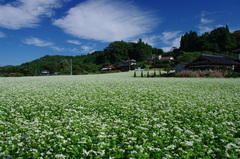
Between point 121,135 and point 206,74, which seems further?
point 206,74

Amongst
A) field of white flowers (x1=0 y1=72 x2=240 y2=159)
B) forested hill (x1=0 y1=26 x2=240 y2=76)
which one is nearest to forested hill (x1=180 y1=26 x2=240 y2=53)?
forested hill (x1=0 y1=26 x2=240 y2=76)

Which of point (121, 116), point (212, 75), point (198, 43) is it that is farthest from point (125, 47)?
point (121, 116)

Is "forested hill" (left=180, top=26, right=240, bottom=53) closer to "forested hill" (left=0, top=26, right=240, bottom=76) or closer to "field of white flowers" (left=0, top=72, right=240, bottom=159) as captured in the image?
"forested hill" (left=0, top=26, right=240, bottom=76)

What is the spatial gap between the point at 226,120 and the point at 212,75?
29089mm

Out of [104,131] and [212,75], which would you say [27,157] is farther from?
[212,75]

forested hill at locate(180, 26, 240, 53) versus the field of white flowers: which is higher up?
forested hill at locate(180, 26, 240, 53)

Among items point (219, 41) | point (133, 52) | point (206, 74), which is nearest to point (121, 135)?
point (206, 74)

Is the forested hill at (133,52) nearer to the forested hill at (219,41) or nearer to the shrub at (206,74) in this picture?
the forested hill at (219,41)

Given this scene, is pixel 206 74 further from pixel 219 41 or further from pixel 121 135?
pixel 219 41

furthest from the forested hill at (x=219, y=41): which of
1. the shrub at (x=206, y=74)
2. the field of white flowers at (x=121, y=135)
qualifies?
the field of white flowers at (x=121, y=135)

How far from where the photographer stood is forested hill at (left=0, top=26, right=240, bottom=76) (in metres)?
79.0

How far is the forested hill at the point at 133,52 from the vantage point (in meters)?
79.0

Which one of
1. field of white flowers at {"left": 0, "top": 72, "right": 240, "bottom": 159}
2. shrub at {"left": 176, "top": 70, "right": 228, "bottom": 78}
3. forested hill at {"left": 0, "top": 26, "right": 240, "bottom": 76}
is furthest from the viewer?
forested hill at {"left": 0, "top": 26, "right": 240, "bottom": 76}

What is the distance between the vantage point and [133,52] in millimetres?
128500
